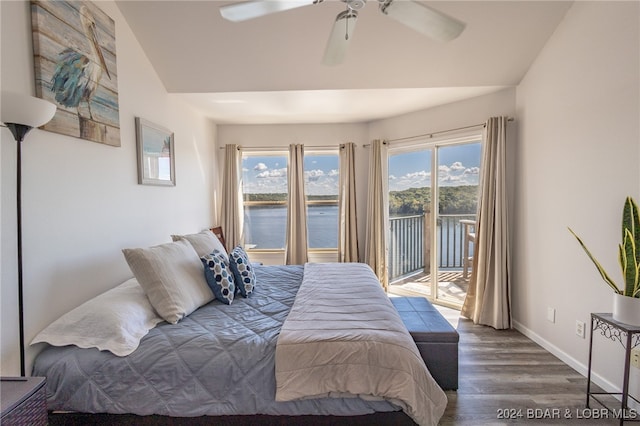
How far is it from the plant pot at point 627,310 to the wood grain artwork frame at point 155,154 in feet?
11.0

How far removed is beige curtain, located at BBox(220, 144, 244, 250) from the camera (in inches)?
157

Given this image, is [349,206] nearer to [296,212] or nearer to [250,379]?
[296,212]

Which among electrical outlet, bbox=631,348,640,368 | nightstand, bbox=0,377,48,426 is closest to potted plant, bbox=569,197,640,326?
electrical outlet, bbox=631,348,640,368

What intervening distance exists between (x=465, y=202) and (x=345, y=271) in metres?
1.77

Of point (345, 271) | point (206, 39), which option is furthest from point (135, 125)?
point (345, 271)

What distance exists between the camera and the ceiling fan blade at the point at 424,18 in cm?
122

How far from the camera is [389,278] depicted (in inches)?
157

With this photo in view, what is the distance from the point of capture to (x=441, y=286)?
3.58 m

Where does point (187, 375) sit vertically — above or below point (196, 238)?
below

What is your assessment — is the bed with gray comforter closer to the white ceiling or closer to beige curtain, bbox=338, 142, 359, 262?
the white ceiling

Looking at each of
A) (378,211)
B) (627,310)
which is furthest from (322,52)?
(627,310)

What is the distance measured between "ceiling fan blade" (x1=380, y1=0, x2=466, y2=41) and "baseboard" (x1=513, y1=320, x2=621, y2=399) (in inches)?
96.1

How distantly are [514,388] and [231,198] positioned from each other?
3603 mm

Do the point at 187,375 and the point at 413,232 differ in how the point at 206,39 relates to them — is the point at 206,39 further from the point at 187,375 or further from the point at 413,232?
the point at 413,232
